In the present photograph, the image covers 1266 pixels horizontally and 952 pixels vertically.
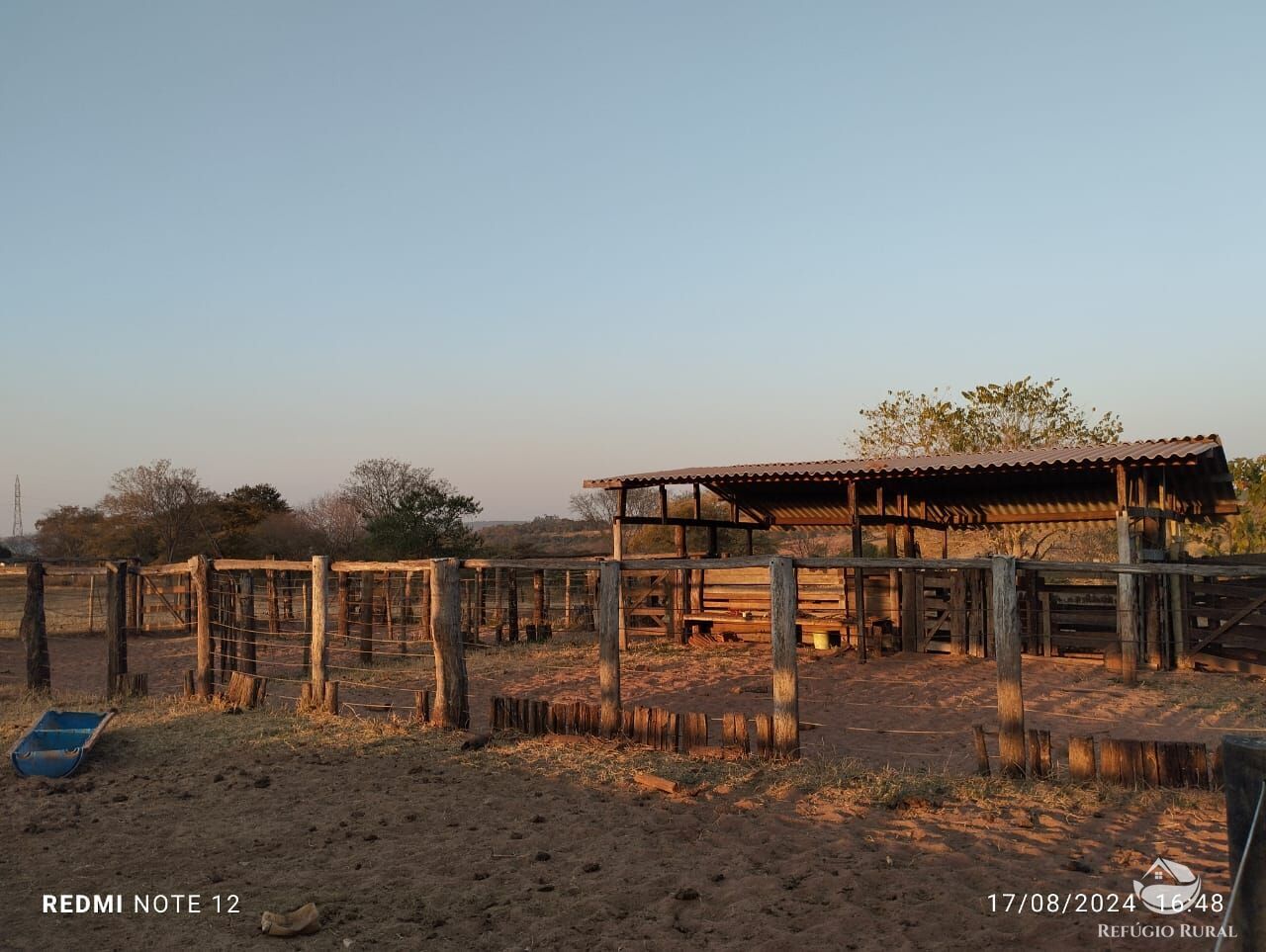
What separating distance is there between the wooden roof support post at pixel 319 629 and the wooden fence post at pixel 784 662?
5.06m

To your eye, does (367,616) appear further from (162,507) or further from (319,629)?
(162,507)

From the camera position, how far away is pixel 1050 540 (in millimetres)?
36062

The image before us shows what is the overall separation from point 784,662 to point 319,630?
17.5 feet

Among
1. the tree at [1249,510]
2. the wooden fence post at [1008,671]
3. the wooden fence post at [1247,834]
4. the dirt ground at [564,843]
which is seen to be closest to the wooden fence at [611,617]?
Answer: the wooden fence post at [1008,671]

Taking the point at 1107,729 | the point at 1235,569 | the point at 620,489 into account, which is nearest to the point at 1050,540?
the point at 620,489

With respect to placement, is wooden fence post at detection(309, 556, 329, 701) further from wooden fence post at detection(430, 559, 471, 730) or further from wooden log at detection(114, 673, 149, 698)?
wooden log at detection(114, 673, 149, 698)

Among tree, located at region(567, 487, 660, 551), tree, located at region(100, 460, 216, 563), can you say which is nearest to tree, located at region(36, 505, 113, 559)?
tree, located at region(100, 460, 216, 563)

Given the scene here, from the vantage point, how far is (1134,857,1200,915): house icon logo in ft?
14.5

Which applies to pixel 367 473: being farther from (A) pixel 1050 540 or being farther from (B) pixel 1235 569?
(B) pixel 1235 569

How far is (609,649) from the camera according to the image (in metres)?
8.43

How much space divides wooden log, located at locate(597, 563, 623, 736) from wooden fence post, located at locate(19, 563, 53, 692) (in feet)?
24.8

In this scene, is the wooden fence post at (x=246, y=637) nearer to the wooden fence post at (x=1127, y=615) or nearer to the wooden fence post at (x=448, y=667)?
the wooden fence post at (x=448, y=667)

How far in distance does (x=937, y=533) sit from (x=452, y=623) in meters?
32.6

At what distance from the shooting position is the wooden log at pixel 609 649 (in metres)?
8.22
